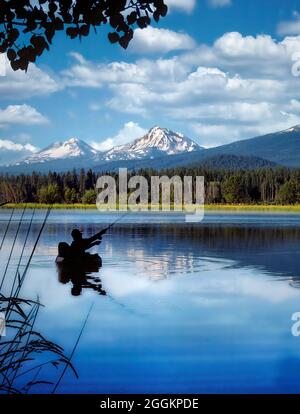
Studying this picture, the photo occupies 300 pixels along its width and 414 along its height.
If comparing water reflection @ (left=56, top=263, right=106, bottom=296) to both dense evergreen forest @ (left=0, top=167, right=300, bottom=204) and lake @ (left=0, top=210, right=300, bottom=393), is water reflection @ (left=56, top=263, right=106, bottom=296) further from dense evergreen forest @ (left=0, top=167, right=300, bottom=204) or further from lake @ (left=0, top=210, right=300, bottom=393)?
dense evergreen forest @ (left=0, top=167, right=300, bottom=204)

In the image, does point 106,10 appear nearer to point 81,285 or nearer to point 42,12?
point 42,12

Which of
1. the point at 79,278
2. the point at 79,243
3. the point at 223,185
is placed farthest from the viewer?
the point at 223,185

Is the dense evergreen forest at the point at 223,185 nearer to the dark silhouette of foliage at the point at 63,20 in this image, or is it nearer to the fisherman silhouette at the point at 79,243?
the fisherman silhouette at the point at 79,243

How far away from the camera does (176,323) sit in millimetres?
9203

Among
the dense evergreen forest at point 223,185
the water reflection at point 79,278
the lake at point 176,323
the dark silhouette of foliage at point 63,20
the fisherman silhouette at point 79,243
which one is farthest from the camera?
the dense evergreen forest at point 223,185

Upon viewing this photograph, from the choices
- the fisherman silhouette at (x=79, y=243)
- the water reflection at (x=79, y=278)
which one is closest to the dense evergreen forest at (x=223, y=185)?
the fisherman silhouette at (x=79, y=243)

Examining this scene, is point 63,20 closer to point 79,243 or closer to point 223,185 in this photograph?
point 79,243

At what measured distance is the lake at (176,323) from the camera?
21.5 feet
